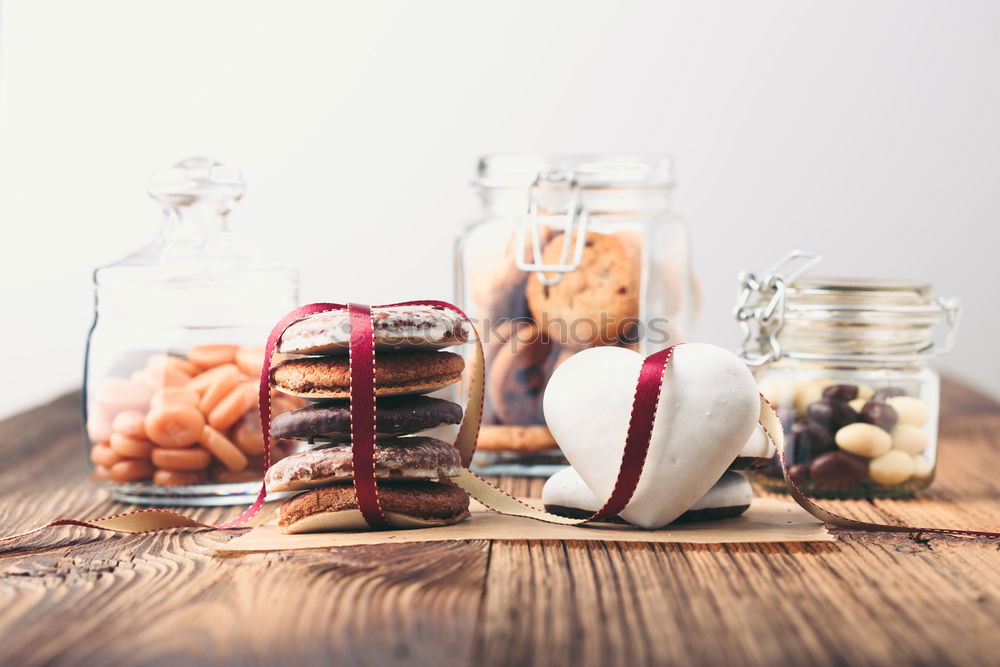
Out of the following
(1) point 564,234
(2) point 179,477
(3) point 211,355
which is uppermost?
(1) point 564,234


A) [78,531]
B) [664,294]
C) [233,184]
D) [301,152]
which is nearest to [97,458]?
[78,531]

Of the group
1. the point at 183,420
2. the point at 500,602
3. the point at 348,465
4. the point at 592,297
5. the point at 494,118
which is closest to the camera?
the point at 500,602

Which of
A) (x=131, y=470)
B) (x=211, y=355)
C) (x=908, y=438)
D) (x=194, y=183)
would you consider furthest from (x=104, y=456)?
(x=908, y=438)

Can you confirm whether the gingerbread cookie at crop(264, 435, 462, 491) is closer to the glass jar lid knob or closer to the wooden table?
the wooden table

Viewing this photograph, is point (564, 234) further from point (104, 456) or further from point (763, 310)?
point (104, 456)

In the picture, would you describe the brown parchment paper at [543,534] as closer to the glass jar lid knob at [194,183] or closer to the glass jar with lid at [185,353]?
the glass jar with lid at [185,353]

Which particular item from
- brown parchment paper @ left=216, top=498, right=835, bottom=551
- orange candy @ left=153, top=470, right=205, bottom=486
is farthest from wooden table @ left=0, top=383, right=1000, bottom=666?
orange candy @ left=153, top=470, right=205, bottom=486
